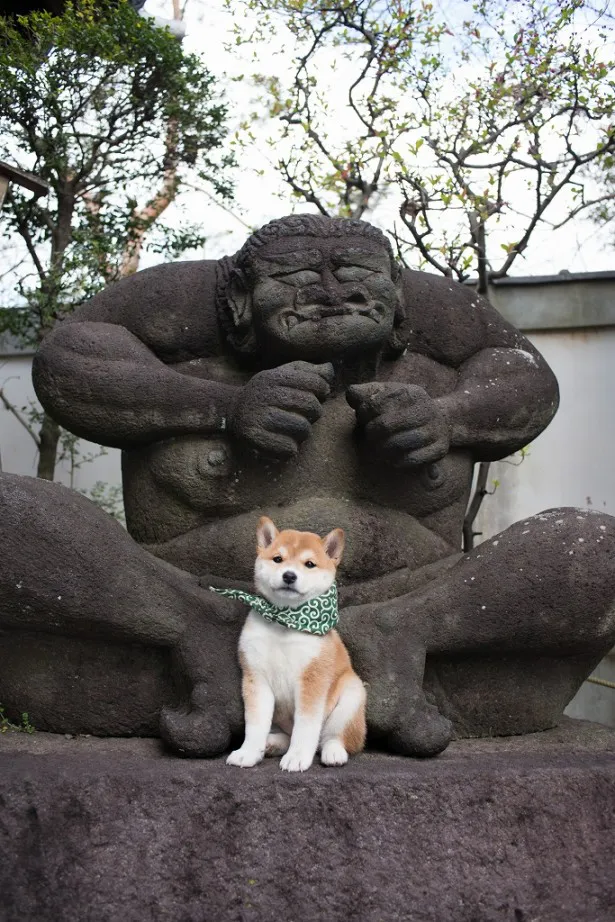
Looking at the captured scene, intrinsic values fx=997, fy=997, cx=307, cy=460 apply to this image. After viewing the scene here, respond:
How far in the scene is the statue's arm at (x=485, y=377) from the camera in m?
3.46


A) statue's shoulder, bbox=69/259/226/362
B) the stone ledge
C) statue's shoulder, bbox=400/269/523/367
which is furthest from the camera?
statue's shoulder, bbox=400/269/523/367

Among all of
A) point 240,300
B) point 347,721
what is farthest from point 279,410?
point 347,721

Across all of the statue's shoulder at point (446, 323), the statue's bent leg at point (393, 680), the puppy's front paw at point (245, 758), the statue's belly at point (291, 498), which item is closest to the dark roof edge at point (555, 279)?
the statue's shoulder at point (446, 323)

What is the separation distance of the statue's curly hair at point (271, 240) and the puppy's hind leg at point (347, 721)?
1352 millimetres

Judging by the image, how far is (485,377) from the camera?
11.7ft

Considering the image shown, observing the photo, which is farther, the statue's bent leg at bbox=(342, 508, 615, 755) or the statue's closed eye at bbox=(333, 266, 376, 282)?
the statue's closed eye at bbox=(333, 266, 376, 282)

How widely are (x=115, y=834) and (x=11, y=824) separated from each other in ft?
0.82

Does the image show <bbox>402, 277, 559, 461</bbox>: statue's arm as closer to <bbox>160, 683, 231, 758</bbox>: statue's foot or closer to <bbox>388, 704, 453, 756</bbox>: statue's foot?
<bbox>388, 704, 453, 756</bbox>: statue's foot

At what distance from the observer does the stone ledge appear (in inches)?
90.3

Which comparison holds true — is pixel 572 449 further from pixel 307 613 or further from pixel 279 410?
pixel 307 613

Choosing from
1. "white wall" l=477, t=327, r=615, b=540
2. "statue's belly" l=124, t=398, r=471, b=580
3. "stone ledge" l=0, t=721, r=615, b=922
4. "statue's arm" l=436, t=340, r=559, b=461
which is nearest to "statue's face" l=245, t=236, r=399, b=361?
"statue's belly" l=124, t=398, r=471, b=580

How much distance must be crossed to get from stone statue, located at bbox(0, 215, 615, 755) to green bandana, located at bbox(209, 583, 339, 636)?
0.80 ft

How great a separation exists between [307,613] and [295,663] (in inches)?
5.2

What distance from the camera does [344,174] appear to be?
21.4 ft
